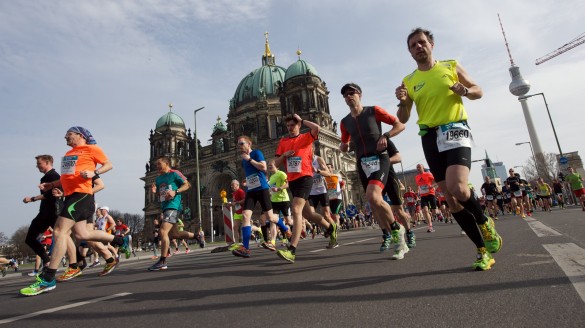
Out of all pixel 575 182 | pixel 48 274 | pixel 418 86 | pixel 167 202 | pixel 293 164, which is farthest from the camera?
pixel 575 182

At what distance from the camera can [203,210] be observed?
181ft

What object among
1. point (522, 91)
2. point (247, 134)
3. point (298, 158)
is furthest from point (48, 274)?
point (522, 91)

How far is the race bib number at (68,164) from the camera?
5043mm

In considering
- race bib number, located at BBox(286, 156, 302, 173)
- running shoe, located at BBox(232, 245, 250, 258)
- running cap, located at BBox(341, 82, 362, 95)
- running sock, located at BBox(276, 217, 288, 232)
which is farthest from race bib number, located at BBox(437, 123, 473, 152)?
running sock, located at BBox(276, 217, 288, 232)

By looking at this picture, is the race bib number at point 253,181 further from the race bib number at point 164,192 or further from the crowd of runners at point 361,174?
the race bib number at point 164,192

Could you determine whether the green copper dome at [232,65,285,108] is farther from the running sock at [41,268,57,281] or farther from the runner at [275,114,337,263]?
the running sock at [41,268,57,281]

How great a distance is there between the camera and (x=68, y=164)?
16.6 feet

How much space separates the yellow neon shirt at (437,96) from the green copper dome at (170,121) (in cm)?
6665

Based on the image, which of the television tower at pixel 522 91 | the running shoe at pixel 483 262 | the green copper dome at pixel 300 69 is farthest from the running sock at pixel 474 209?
the television tower at pixel 522 91

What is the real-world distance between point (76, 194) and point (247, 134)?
50573mm

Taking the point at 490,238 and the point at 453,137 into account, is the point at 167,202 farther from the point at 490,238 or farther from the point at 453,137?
the point at 490,238

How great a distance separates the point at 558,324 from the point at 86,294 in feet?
13.9

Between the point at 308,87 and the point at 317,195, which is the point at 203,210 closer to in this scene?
the point at 308,87

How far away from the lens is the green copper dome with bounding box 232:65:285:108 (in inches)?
2319
